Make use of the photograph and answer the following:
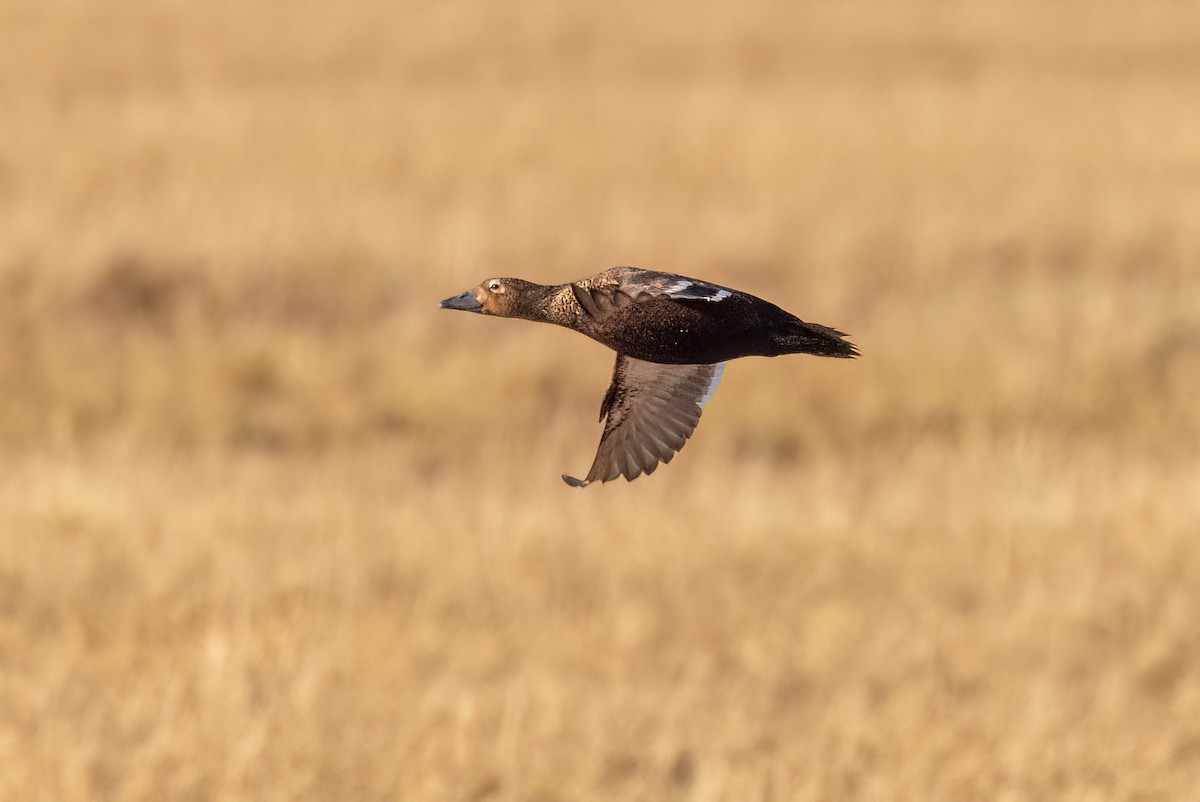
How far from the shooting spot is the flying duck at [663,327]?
1103 mm

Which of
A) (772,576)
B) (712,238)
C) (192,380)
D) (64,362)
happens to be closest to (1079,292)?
(712,238)

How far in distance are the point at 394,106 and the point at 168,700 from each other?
11.4m

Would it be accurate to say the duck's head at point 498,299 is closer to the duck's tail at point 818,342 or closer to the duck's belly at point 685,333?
the duck's belly at point 685,333

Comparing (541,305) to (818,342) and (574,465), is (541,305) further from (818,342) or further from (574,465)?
(574,465)

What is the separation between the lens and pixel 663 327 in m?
1.12

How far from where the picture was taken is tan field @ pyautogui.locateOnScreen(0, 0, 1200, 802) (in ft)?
22.5

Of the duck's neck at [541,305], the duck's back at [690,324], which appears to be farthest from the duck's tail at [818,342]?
the duck's neck at [541,305]

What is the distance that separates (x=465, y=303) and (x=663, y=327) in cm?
13

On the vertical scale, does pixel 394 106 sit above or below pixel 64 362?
above

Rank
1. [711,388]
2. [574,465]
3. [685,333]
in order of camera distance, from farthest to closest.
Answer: [574,465] → [711,388] → [685,333]

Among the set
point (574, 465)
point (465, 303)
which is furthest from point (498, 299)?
point (574, 465)

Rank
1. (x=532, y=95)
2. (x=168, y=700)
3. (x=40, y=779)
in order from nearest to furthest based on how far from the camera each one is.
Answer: (x=40, y=779)
(x=168, y=700)
(x=532, y=95)

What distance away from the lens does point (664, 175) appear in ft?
46.1

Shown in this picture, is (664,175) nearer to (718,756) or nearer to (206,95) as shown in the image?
(206,95)
